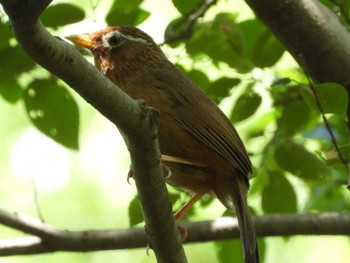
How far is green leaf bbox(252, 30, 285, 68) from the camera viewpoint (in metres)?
4.68

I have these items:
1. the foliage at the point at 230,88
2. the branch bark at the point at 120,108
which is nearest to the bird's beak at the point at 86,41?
the foliage at the point at 230,88

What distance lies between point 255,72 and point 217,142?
649 mm

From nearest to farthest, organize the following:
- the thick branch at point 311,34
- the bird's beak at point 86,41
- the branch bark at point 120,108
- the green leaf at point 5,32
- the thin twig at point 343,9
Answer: the branch bark at point 120,108, the green leaf at point 5,32, the thick branch at point 311,34, the thin twig at point 343,9, the bird's beak at point 86,41

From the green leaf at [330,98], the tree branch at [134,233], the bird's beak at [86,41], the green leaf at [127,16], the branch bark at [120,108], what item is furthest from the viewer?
the bird's beak at [86,41]

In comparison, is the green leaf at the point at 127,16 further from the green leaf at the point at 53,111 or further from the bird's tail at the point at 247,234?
the bird's tail at the point at 247,234

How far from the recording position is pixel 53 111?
4.49m

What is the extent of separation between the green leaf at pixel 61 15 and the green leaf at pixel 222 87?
850 mm

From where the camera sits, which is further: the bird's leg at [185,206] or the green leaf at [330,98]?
the bird's leg at [185,206]

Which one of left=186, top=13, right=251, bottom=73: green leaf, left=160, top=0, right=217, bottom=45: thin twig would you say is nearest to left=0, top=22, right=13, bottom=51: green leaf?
left=160, top=0, right=217, bottom=45: thin twig

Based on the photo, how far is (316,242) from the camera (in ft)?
29.6

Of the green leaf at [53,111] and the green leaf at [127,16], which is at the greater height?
the green leaf at [127,16]

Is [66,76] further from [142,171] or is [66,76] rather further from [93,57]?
[93,57]

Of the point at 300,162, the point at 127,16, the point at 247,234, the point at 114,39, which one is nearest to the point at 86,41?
the point at 114,39

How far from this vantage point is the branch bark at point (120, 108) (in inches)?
101
